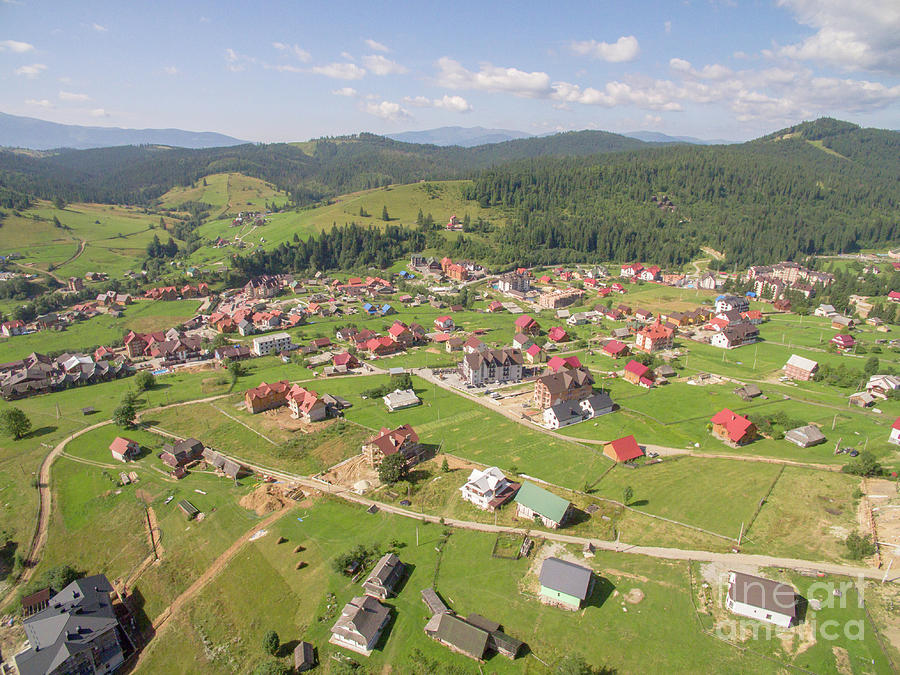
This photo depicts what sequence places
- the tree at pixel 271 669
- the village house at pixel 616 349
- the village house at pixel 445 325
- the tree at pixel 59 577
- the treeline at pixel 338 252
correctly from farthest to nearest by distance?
1. the treeline at pixel 338 252
2. the village house at pixel 445 325
3. the village house at pixel 616 349
4. the tree at pixel 59 577
5. the tree at pixel 271 669

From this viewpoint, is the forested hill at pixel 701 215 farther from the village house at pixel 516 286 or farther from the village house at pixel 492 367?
the village house at pixel 492 367

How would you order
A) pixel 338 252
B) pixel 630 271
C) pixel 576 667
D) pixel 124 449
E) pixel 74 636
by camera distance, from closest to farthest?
pixel 576 667 < pixel 74 636 < pixel 124 449 < pixel 630 271 < pixel 338 252

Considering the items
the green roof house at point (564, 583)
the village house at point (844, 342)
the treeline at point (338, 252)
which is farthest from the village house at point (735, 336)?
the treeline at point (338, 252)

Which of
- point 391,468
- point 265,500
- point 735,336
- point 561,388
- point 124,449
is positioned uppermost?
point 735,336

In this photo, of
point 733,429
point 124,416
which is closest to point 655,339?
point 733,429

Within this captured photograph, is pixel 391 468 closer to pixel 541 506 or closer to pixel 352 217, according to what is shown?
pixel 541 506

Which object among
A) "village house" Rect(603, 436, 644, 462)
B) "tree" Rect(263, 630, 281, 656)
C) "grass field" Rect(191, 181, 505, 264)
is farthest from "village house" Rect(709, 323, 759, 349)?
"grass field" Rect(191, 181, 505, 264)

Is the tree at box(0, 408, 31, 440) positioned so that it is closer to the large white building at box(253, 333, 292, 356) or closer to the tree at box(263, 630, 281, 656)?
the large white building at box(253, 333, 292, 356)
